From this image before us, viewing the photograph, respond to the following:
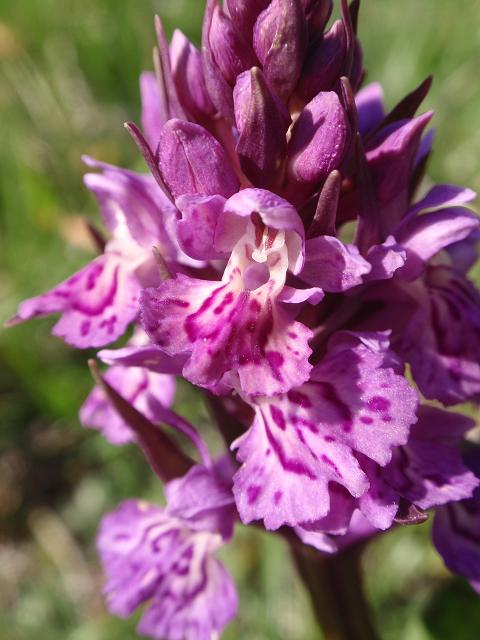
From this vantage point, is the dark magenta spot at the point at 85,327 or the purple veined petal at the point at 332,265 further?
the dark magenta spot at the point at 85,327

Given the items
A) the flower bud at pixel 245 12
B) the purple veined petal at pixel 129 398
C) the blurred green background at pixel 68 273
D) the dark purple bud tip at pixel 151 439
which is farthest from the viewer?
the blurred green background at pixel 68 273

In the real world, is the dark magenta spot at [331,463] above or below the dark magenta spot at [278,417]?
below

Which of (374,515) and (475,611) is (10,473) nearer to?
(475,611)

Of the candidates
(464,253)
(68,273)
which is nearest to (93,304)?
(464,253)

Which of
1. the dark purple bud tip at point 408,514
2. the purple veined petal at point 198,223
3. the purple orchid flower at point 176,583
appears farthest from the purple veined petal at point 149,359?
the dark purple bud tip at point 408,514

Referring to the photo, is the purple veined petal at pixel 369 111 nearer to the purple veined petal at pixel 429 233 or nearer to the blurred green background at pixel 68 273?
the purple veined petal at pixel 429 233

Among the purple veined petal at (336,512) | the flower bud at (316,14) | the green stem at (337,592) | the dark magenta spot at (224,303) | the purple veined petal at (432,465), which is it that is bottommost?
the green stem at (337,592)

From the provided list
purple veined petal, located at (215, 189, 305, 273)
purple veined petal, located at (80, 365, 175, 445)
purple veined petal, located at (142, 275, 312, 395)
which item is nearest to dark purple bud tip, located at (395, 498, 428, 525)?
purple veined petal, located at (142, 275, 312, 395)
